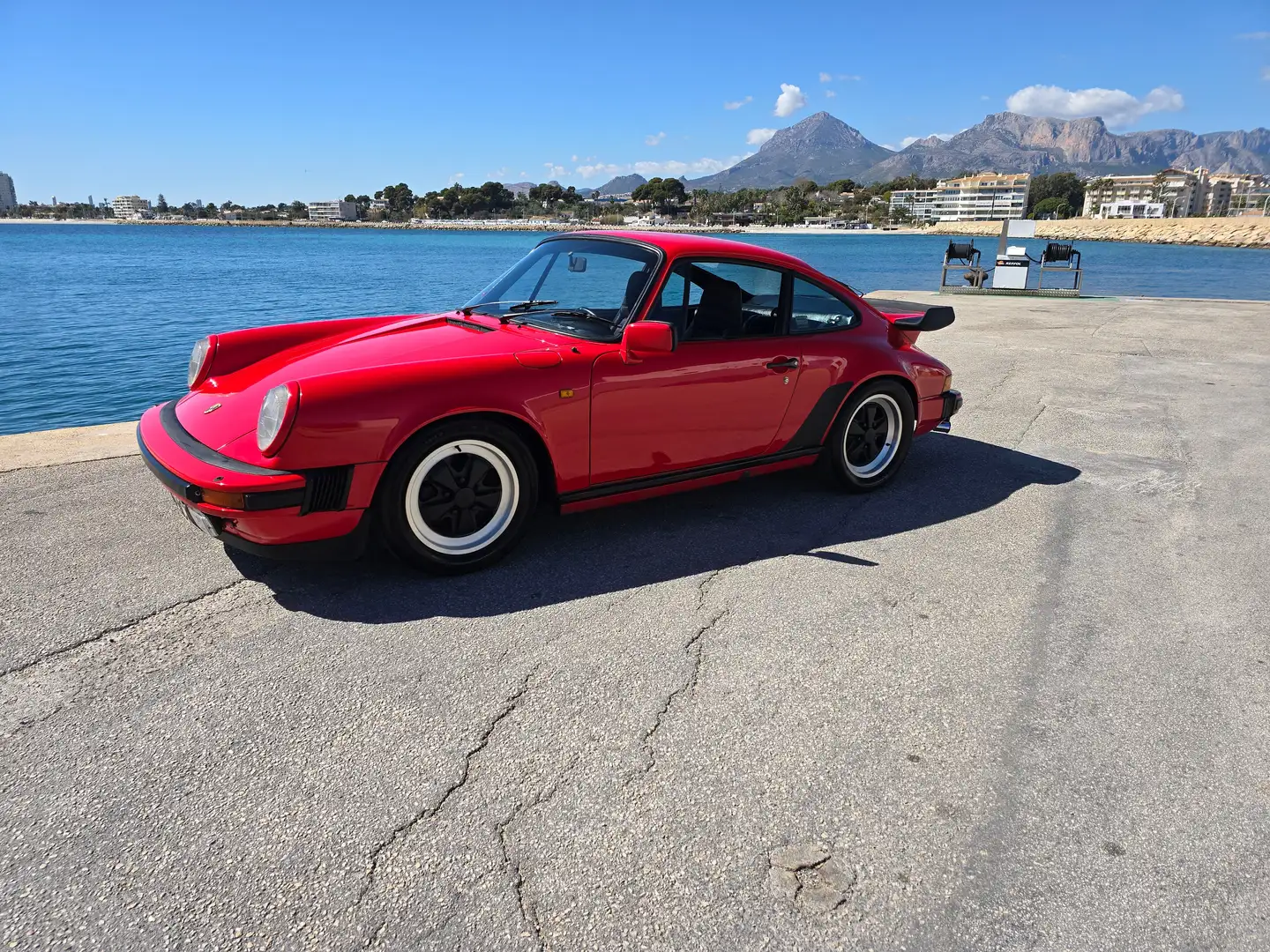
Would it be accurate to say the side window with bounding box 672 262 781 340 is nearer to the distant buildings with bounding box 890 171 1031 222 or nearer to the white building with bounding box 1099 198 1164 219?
the distant buildings with bounding box 890 171 1031 222

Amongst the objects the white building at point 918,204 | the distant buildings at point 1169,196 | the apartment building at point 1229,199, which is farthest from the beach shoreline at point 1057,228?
the apartment building at point 1229,199

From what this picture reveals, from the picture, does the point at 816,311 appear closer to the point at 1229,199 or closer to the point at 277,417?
the point at 277,417

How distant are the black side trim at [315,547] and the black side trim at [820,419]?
2.34m

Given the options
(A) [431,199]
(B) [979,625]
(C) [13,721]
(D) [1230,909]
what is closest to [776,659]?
(B) [979,625]

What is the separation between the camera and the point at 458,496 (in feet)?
11.3

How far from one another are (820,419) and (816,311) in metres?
0.61

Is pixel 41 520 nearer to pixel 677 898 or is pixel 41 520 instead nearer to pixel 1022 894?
pixel 677 898

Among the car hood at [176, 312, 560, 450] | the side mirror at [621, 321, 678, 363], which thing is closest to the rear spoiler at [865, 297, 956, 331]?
the side mirror at [621, 321, 678, 363]

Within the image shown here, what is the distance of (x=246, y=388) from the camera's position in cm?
368

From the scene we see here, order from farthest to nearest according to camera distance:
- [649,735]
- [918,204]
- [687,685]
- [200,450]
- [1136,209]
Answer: [918,204], [1136,209], [200,450], [687,685], [649,735]

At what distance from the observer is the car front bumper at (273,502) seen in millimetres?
3010

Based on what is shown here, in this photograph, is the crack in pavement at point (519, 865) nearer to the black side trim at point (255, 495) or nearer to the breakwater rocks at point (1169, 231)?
the black side trim at point (255, 495)

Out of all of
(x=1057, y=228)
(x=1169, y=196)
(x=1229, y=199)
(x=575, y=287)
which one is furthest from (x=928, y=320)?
(x=1229, y=199)

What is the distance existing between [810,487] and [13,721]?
3.96m
